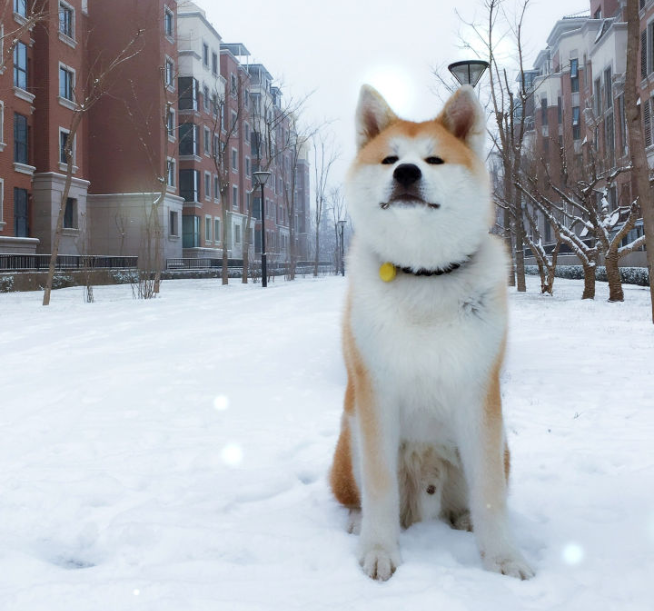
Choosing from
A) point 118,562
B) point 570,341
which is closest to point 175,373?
point 118,562

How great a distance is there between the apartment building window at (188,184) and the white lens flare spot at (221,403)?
38065 mm

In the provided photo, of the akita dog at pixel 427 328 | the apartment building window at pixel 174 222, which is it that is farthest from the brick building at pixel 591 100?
the apartment building window at pixel 174 222

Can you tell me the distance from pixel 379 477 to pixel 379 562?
312 mm

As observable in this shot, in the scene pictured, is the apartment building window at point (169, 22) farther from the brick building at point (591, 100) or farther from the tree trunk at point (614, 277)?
the tree trunk at point (614, 277)

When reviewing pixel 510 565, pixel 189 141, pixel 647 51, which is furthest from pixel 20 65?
pixel 647 51

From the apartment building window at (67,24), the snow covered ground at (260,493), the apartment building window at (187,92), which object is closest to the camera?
the snow covered ground at (260,493)

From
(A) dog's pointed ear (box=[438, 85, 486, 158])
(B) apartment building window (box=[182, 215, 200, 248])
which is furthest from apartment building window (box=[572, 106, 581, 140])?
(A) dog's pointed ear (box=[438, 85, 486, 158])

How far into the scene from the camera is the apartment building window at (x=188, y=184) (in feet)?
135

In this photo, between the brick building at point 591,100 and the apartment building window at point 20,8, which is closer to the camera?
the brick building at point 591,100

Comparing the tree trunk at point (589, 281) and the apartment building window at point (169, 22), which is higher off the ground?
the apartment building window at point (169, 22)

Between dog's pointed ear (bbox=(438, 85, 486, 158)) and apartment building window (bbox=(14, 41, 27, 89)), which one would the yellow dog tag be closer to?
dog's pointed ear (bbox=(438, 85, 486, 158))

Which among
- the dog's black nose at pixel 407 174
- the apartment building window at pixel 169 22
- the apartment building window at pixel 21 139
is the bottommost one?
the dog's black nose at pixel 407 174

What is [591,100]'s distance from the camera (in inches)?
1153

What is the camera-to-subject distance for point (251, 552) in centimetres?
231
